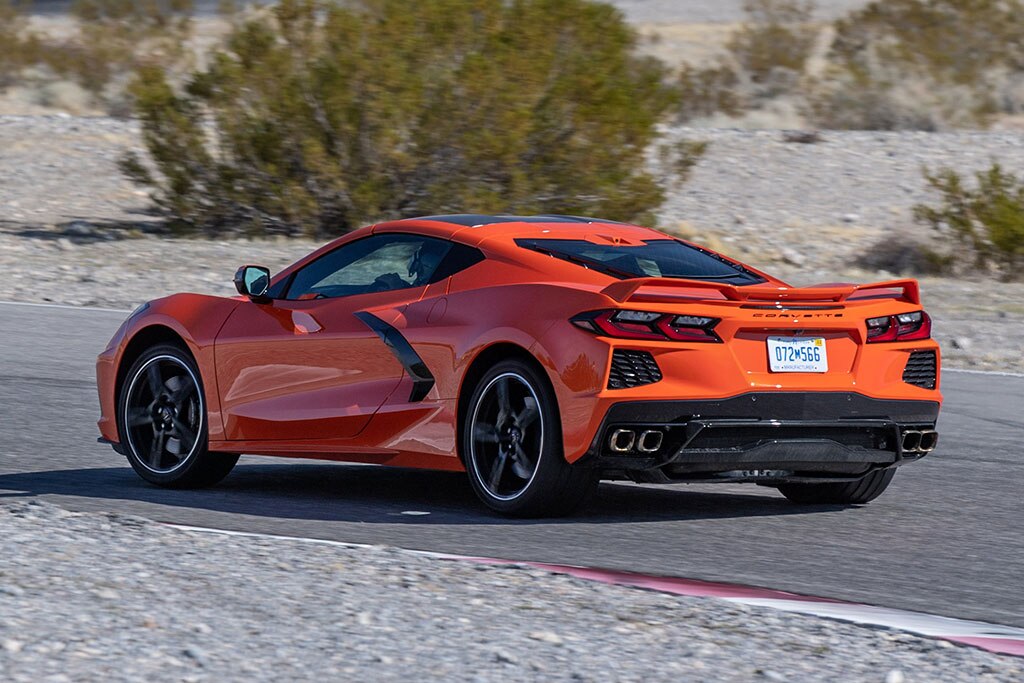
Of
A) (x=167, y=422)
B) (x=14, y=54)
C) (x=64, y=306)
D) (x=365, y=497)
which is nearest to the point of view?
(x=365, y=497)

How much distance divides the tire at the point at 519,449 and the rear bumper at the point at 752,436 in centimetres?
22

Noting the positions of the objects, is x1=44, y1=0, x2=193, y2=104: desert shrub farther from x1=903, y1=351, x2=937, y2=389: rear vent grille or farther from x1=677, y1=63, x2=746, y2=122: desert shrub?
x1=903, y1=351, x2=937, y2=389: rear vent grille

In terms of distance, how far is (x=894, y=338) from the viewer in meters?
7.90

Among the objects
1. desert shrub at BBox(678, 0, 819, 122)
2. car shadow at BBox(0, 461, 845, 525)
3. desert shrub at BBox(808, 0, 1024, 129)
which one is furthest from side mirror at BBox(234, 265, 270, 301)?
desert shrub at BBox(678, 0, 819, 122)

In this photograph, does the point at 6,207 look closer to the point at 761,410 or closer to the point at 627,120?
the point at 627,120

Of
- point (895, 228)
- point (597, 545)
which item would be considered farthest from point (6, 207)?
point (597, 545)

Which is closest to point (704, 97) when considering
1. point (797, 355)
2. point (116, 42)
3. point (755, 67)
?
point (755, 67)

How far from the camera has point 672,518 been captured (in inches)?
322

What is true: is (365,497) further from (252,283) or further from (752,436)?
(752,436)

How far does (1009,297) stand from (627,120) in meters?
6.03

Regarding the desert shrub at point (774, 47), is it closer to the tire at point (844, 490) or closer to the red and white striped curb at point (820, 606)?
the tire at point (844, 490)

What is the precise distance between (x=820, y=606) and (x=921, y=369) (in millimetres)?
2138

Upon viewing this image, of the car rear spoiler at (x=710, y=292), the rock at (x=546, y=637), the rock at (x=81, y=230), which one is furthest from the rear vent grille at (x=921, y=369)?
the rock at (x=81, y=230)

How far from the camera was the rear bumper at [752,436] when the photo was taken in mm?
7336
